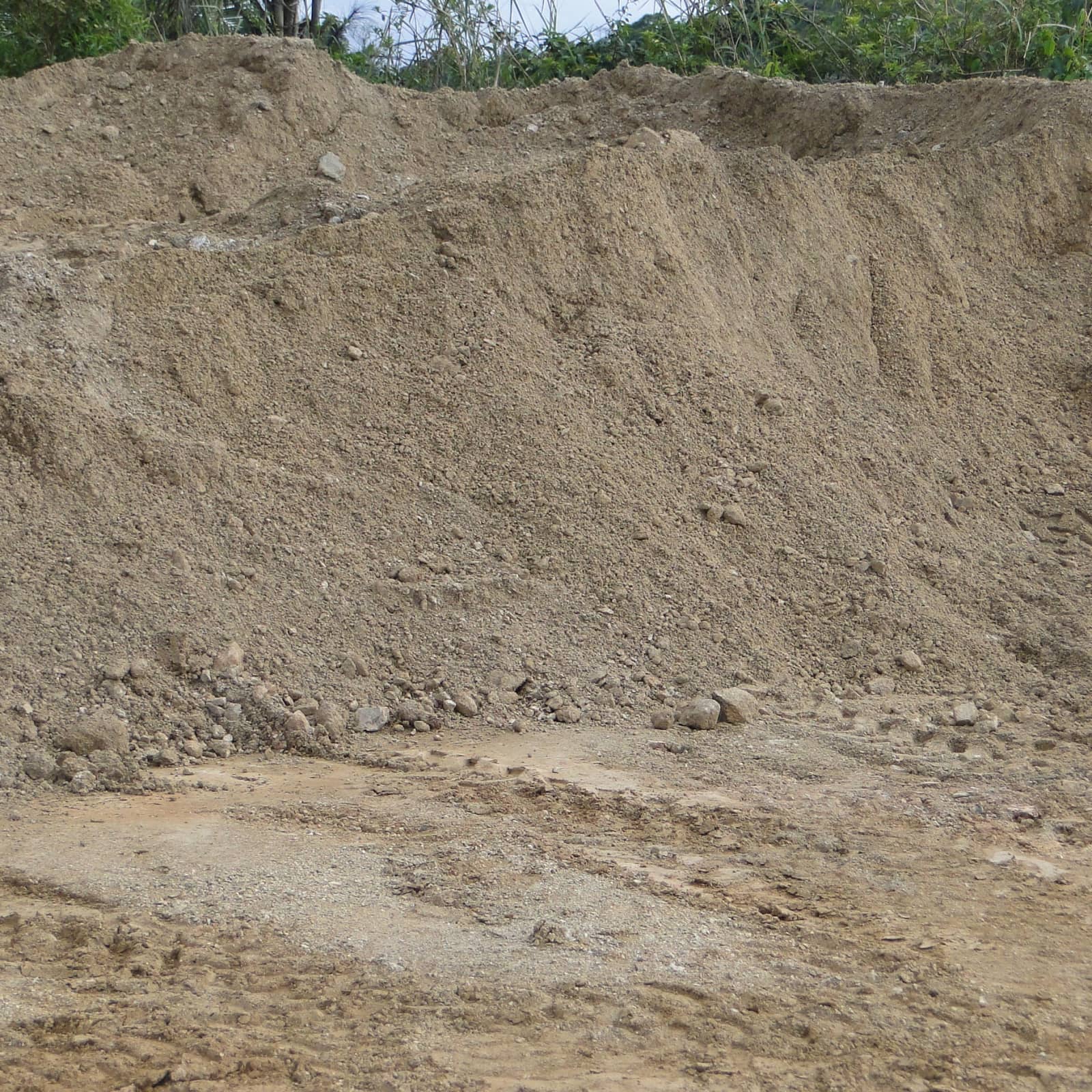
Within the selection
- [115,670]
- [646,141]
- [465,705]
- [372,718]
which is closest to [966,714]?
[465,705]

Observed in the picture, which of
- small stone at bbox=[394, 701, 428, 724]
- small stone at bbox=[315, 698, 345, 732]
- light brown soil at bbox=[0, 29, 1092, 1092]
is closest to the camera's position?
light brown soil at bbox=[0, 29, 1092, 1092]

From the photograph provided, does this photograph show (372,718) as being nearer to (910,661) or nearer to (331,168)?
(910,661)

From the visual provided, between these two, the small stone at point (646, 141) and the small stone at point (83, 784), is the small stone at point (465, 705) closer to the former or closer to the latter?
the small stone at point (83, 784)

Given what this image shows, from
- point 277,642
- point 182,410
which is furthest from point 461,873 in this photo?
point 182,410

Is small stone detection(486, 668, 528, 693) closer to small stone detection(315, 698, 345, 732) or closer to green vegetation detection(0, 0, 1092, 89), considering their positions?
small stone detection(315, 698, 345, 732)

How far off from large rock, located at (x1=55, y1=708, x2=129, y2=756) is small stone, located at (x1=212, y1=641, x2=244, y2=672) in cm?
48

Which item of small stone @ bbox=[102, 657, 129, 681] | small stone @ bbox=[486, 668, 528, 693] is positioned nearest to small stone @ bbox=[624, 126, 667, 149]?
small stone @ bbox=[486, 668, 528, 693]

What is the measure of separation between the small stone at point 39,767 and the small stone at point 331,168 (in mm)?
6011

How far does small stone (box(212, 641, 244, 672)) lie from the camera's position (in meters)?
4.85

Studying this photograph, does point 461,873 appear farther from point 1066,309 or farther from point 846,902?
point 1066,309

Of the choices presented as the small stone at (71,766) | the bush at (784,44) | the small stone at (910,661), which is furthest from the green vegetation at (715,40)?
the small stone at (71,766)

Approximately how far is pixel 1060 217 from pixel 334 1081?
7.91 metres

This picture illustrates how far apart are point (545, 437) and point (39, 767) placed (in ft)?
9.63

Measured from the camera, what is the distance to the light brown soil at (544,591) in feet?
10.1
